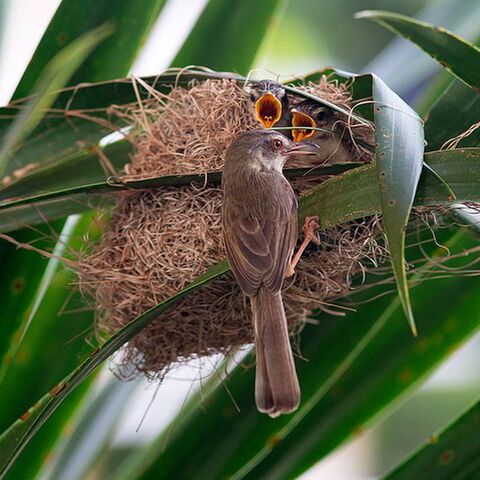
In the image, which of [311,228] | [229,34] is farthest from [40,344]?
[229,34]

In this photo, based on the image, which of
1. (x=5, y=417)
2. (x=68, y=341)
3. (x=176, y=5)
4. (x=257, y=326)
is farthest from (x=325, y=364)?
(x=176, y=5)

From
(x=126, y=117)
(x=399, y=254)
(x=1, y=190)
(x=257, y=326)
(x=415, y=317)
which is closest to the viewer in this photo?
(x=399, y=254)

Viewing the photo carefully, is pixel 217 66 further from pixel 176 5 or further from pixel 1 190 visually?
pixel 1 190

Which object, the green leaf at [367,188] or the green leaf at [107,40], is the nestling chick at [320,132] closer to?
the green leaf at [367,188]

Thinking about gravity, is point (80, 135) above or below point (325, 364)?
above

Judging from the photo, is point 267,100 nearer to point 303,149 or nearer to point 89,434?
point 303,149

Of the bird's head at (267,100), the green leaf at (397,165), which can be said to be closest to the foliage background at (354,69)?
the bird's head at (267,100)
